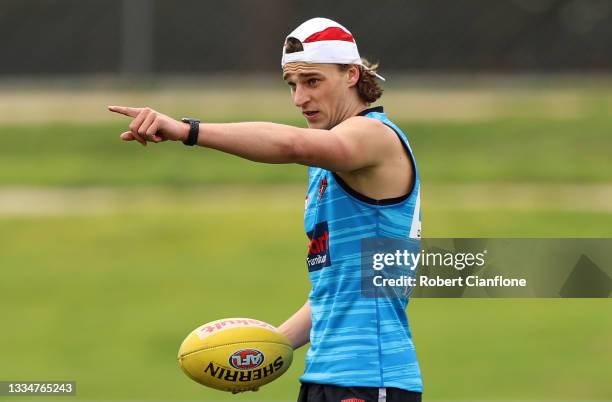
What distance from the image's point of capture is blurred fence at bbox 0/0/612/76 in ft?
70.5

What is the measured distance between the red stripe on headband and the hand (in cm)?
85

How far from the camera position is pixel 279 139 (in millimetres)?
5086

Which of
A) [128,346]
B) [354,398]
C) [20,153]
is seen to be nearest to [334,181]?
[354,398]

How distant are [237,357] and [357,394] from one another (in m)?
0.74

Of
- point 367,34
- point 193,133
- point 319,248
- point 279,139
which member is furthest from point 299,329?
point 367,34

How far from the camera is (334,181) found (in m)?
5.40

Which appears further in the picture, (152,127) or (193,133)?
(193,133)

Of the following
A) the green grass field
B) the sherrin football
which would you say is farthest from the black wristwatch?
the green grass field

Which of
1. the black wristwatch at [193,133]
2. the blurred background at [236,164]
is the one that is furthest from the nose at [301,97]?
the blurred background at [236,164]

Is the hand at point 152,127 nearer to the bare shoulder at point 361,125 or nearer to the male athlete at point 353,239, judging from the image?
the male athlete at point 353,239

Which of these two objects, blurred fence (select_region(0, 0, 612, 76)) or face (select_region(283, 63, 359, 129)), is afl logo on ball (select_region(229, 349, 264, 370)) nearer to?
face (select_region(283, 63, 359, 129))

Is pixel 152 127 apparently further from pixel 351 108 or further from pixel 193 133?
pixel 351 108

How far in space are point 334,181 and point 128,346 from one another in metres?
8.60

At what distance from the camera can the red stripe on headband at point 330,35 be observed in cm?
557
